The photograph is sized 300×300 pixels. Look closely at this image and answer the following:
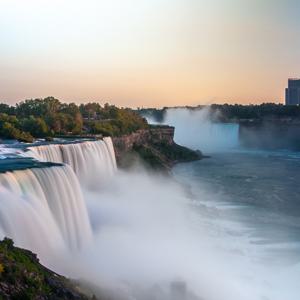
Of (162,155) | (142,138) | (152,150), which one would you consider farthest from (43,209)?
(142,138)

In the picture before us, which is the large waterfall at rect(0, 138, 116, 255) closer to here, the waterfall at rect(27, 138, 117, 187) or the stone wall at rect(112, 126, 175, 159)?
the waterfall at rect(27, 138, 117, 187)

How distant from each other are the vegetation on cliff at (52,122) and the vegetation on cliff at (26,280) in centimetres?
2168

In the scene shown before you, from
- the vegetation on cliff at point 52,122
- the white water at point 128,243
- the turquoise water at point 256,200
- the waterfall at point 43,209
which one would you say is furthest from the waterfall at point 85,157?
the waterfall at point 43,209

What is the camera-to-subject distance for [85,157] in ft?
91.0

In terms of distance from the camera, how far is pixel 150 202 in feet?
88.7

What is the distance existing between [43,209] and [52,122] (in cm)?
2713

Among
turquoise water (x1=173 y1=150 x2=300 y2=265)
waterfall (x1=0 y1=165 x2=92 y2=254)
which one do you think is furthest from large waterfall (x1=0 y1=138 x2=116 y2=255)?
turquoise water (x1=173 y1=150 x2=300 y2=265)

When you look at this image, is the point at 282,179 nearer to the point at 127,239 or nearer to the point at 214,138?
the point at 127,239

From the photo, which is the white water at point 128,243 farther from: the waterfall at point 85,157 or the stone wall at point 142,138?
the stone wall at point 142,138

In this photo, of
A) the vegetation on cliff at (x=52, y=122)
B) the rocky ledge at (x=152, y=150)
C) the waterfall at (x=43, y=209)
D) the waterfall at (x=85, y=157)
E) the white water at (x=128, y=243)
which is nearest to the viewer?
the waterfall at (x=43, y=209)

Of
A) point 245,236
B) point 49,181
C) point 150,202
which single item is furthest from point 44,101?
point 49,181

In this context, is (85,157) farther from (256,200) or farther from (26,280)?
(26,280)

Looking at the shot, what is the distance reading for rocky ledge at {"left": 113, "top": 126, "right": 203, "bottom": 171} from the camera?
43.2 meters

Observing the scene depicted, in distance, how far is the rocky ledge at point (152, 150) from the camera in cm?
4322
